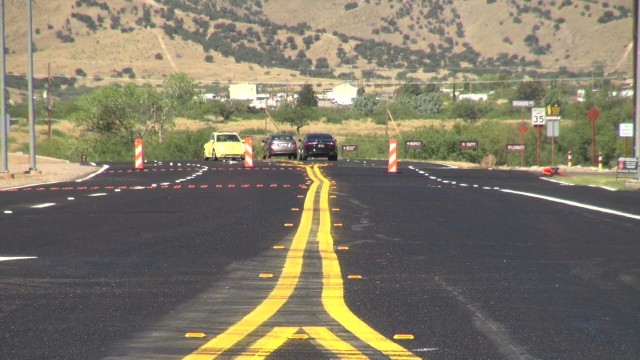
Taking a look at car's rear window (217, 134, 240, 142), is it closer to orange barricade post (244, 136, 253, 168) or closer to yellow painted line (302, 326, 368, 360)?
orange barricade post (244, 136, 253, 168)

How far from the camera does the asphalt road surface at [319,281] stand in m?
8.36

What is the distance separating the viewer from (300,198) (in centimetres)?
2581

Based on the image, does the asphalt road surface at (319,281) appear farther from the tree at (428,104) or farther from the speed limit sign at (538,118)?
the tree at (428,104)

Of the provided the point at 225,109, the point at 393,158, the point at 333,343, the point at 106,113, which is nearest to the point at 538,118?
the point at 393,158

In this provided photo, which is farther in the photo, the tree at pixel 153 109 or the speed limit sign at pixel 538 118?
the tree at pixel 153 109

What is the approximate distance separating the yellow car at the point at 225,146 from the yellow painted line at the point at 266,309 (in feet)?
154

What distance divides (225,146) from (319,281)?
51915 mm

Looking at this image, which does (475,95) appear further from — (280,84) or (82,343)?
(82,343)

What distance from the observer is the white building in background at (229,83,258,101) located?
538 feet

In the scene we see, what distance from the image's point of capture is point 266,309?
987 centimetres

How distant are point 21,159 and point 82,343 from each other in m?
57.1

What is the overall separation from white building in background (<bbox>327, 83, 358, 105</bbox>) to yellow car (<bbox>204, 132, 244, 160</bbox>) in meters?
106

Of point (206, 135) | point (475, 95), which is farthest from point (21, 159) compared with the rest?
point (475, 95)

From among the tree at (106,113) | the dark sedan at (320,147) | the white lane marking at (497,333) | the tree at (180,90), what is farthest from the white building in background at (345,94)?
the white lane marking at (497,333)
